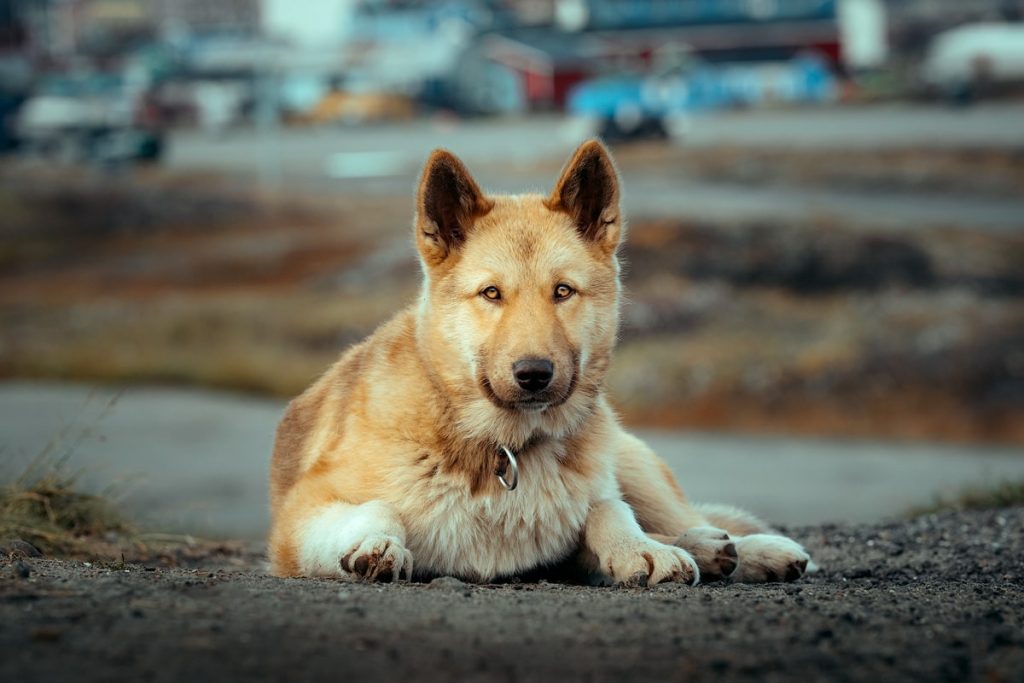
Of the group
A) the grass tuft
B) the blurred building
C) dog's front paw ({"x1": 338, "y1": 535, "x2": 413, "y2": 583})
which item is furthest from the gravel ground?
the blurred building

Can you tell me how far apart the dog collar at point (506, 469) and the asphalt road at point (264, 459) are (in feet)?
25.4

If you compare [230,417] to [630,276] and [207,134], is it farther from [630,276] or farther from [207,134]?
[207,134]

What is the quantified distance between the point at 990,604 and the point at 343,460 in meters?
2.72

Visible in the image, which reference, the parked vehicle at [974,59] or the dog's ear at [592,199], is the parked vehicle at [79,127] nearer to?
the parked vehicle at [974,59]

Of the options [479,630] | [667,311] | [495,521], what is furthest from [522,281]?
[667,311]

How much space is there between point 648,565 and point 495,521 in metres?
0.67

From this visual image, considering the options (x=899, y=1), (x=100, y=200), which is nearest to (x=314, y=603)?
(x=100, y=200)

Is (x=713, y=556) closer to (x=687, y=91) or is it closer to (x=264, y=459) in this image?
(x=264, y=459)

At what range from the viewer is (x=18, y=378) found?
21.1 m

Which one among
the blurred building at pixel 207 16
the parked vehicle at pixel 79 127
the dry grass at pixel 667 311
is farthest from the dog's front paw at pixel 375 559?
the blurred building at pixel 207 16

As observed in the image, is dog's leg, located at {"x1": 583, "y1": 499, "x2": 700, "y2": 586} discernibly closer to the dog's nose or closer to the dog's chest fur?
the dog's chest fur

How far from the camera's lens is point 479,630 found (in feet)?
13.9

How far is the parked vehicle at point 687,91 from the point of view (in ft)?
87.6

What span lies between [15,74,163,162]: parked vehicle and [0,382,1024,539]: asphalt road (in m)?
9.19
